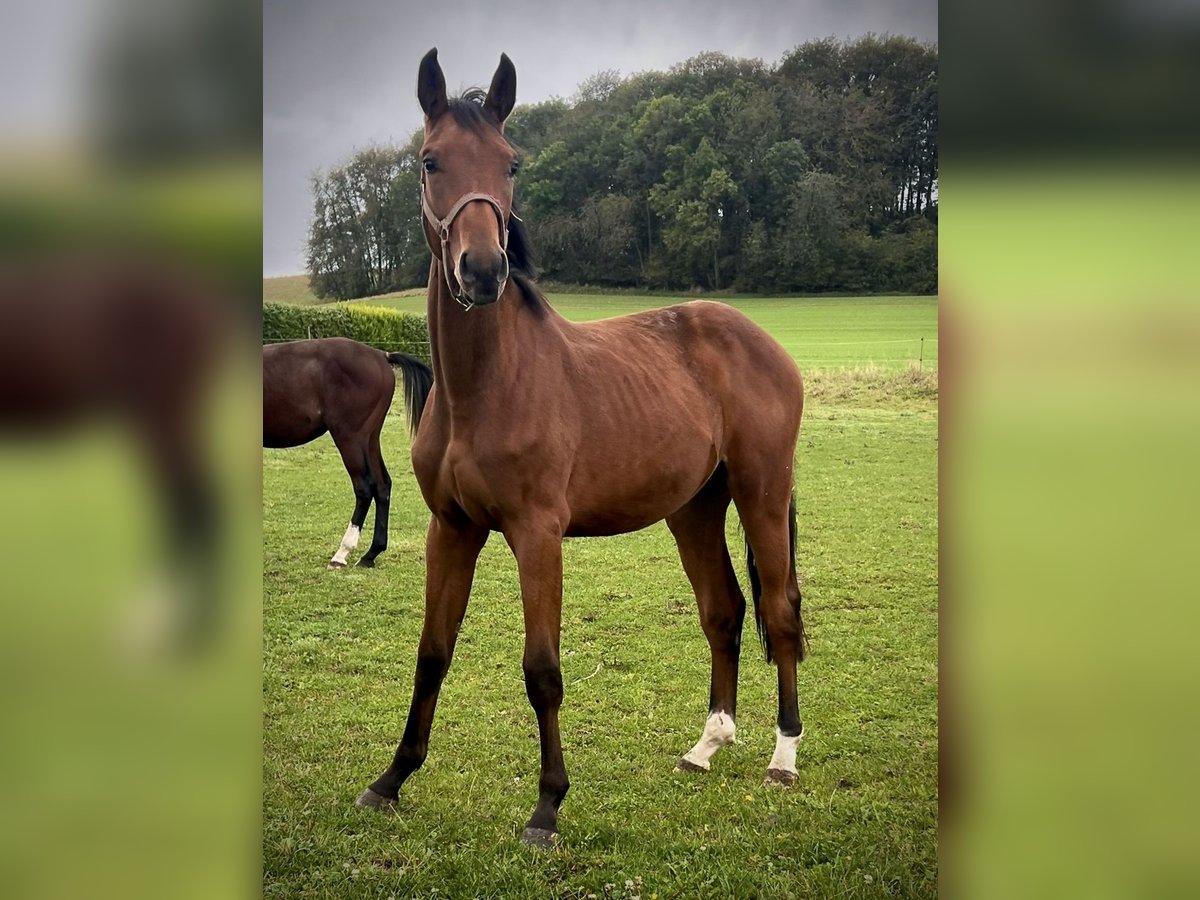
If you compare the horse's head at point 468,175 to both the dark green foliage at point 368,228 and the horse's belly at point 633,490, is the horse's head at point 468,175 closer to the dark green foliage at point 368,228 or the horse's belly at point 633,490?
the dark green foliage at point 368,228

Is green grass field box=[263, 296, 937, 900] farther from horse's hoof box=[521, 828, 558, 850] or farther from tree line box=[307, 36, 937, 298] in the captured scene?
tree line box=[307, 36, 937, 298]

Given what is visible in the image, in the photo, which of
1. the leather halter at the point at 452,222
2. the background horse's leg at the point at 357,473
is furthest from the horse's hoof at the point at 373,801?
the background horse's leg at the point at 357,473

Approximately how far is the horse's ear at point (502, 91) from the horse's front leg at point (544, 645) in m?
1.05

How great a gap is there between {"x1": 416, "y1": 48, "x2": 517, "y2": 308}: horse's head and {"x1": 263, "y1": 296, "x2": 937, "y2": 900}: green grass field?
31.3 inches

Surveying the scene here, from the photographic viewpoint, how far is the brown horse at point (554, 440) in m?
1.98

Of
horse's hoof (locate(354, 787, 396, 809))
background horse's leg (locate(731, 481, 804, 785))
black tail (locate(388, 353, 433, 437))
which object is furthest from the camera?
black tail (locate(388, 353, 433, 437))

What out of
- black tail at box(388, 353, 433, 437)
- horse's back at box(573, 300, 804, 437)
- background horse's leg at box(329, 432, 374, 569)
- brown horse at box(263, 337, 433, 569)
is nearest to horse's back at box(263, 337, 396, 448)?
brown horse at box(263, 337, 433, 569)

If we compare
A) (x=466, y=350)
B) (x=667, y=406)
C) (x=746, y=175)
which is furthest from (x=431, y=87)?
(x=667, y=406)

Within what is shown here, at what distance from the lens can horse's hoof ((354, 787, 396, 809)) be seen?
2277 millimetres

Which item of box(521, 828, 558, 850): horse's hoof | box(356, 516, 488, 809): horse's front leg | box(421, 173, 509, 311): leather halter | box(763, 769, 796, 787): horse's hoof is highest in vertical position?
box(421, 173, 509, 311): leather halter
